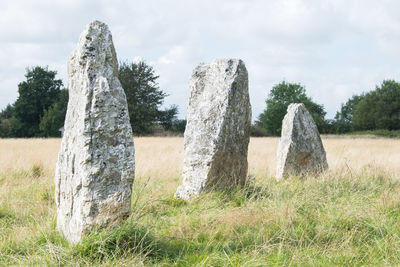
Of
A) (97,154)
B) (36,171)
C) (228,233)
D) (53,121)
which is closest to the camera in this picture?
(97,154)

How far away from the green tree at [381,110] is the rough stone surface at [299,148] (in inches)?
1581

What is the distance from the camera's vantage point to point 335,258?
4621 mm

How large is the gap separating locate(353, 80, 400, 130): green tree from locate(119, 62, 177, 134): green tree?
2229 centimetres

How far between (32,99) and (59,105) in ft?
17.0

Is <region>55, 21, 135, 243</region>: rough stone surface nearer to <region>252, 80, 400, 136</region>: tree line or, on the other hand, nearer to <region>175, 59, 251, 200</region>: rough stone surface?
<region>175, 59, 251, 200</region>: rough stone surface

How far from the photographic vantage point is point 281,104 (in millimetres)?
49719

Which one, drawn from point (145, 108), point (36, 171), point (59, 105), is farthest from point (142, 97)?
point (36, 171)

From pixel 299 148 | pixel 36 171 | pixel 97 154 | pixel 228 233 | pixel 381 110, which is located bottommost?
pixel 228 233

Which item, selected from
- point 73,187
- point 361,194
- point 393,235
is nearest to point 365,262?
point 393,235

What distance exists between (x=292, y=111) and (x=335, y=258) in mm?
5916

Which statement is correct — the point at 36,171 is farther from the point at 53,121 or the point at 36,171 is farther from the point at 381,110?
the point at 381,110

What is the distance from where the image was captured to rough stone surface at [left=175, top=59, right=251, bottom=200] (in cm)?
744

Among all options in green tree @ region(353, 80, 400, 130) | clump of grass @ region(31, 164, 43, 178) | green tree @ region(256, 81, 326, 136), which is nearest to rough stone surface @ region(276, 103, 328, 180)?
clump of grass @ region(31, 164, 43, 178)

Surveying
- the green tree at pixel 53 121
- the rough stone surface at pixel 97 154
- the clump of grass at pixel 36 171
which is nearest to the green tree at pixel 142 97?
the green tree at pixel 53 121
